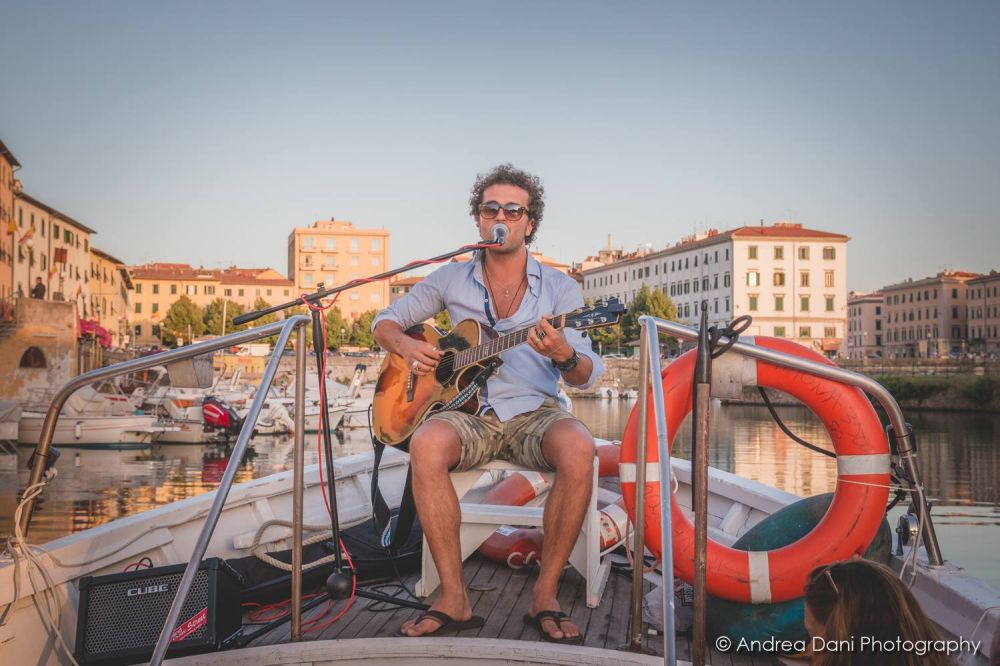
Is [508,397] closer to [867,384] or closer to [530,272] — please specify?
[530,272]

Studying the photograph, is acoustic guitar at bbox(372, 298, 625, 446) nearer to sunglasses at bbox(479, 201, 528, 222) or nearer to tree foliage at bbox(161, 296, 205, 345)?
sunglasses at bbox(479, 201, 528, 222)

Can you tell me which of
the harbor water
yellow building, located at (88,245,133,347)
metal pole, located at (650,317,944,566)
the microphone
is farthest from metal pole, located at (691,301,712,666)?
yellow building, located at (88,245,133,347)

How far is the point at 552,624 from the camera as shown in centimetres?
279

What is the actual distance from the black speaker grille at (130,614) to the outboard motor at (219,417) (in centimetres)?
2182

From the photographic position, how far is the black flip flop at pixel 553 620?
2.75 meters

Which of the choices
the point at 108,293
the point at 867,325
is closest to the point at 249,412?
the point at 108,293

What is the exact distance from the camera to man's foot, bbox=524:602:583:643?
2.76 metres

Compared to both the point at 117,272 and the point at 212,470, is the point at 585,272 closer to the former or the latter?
the point at 117,272

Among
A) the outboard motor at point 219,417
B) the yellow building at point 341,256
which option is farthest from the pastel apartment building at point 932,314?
the outboard motor at point 219,417

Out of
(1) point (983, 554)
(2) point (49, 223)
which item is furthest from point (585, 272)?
(1) point (983, 554)

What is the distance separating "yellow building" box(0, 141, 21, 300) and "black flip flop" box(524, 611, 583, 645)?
40.5 m

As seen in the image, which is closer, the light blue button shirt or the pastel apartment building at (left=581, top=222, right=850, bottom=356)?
the light blue button shirt

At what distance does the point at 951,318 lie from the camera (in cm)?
9500

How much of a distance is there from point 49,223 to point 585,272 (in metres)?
60.6
